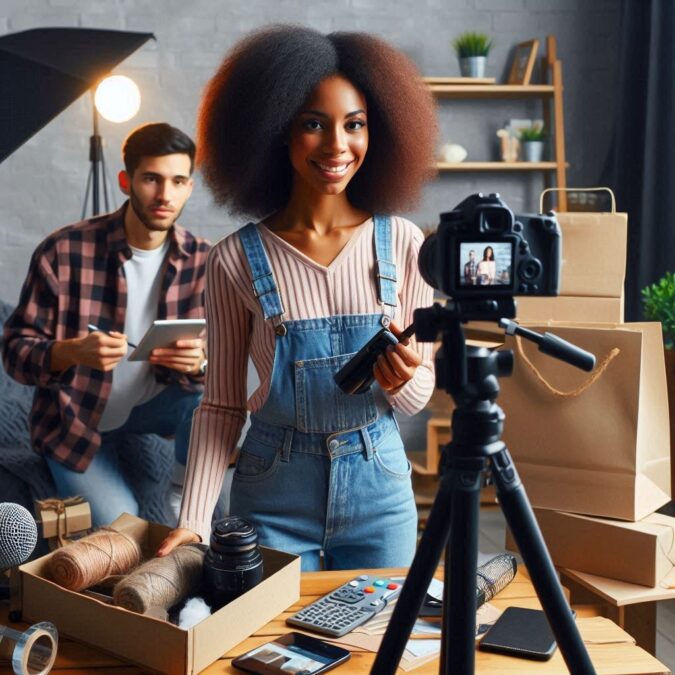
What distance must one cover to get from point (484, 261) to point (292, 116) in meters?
0.59

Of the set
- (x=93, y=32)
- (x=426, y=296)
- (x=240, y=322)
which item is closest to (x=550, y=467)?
(x=426, y=296)

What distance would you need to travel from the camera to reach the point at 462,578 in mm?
876

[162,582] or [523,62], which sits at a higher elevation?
[523,62]

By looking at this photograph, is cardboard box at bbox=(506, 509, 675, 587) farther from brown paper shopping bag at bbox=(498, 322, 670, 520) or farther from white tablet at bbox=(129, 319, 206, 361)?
white tablet at bbox=(129, 319, 206, 361)

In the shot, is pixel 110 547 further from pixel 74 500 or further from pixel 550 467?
pixel 550 467

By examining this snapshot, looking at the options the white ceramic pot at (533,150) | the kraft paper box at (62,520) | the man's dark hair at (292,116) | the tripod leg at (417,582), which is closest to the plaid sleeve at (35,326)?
the kraft paper box at (62,520)

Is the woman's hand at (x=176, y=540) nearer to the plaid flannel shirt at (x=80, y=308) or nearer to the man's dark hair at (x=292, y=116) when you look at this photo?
the man's dark hair at (x=292, y=116)

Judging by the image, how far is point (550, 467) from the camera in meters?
1.71

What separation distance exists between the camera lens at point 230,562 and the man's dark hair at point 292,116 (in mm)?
582

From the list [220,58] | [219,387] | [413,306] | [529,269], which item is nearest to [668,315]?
[413,306]

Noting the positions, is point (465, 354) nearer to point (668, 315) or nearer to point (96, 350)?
point (96, 350)

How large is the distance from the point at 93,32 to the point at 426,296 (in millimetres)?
1799

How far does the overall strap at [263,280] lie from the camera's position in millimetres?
1392

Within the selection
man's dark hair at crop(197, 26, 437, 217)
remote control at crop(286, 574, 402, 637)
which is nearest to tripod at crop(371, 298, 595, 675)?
remote control at crop(286, 574, 402, 637)
